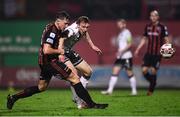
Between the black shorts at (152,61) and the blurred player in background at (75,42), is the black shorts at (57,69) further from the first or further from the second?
the black shorts at (152,61)

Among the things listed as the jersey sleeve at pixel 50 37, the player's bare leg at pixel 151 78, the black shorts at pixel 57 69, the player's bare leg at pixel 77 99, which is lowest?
the player's bare leg at pixel 151 78

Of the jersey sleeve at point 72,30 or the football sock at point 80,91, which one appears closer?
the football sock at point 80,91

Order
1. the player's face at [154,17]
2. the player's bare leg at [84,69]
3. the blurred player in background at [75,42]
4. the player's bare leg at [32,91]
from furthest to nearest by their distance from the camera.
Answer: the player's face at [154,17]
the player's bare leg at [84,69]
the blurred player in background at [75,42]
the player's bare leg at [32,91]

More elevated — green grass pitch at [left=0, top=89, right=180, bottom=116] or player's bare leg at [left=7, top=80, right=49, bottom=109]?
player's bare leg at [left=7, top=80, right=49, bottom=109]

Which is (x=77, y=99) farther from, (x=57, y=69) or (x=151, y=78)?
(x=151, y=78)

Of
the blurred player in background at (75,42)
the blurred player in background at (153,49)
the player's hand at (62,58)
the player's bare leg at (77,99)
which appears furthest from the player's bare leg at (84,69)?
the blurred player in background at (153,49)

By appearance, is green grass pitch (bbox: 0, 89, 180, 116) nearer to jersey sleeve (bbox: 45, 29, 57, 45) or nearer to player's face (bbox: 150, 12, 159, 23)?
jersey sleeve (bbox: 45, 29, 57, 45)

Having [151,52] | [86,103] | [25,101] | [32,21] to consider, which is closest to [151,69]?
[151,52]

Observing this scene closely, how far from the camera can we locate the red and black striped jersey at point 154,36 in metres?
18.4

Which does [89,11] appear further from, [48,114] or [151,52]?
[48,114]

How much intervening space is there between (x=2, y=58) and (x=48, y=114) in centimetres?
1186

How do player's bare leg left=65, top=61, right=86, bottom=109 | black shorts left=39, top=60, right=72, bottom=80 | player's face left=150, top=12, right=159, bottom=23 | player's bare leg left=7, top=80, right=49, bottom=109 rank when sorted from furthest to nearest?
player's face left=150, top=12, right=159, bottom=23 < player's bare leg left=65, top=61, right=86, bottom=109 < player's bare leg left=7, top=80, right=49, bottom=109 < black shorts left=39, top=60, right=72, bottom=80

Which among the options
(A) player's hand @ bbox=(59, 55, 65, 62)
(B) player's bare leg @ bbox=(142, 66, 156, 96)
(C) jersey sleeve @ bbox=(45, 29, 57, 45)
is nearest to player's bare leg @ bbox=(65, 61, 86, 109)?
(A) player's hand @ bbox=(59, 55, 65, 62)

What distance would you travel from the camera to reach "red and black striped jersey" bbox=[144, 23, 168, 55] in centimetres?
1838
